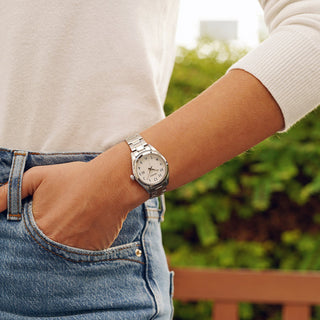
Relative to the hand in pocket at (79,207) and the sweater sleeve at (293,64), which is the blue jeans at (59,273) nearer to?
the hand in pocket at (79,207)

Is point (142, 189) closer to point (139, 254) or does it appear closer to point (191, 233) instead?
point (139, 254)

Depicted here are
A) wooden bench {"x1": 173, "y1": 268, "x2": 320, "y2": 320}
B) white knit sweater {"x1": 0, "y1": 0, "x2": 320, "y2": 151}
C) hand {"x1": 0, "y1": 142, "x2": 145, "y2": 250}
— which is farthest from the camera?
wooden bench {"x1": 173, "y1": 268, "x2": 320, "y2": 320}

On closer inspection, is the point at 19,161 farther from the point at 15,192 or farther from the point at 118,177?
the point at 118,177

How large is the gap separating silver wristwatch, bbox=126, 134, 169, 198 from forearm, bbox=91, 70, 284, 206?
10 millimetres

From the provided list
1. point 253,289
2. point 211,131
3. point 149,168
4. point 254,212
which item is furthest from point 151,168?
point 254,212

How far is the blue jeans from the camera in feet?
2.52

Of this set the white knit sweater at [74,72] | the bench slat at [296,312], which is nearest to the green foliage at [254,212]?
the bench slat at [296,312]

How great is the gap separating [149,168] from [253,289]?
1.66 meters

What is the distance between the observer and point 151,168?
772 millimetres

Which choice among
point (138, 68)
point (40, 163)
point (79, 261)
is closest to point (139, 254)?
point (79, 261)

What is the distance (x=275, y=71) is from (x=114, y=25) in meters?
0.32

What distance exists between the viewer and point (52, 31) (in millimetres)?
871

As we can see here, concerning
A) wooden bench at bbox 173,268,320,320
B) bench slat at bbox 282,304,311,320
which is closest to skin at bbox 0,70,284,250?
wooden bench at bbox 173,268,320,320

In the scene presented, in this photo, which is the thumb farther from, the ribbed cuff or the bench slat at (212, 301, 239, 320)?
the bench slat at (212, 301, 239, 320)
